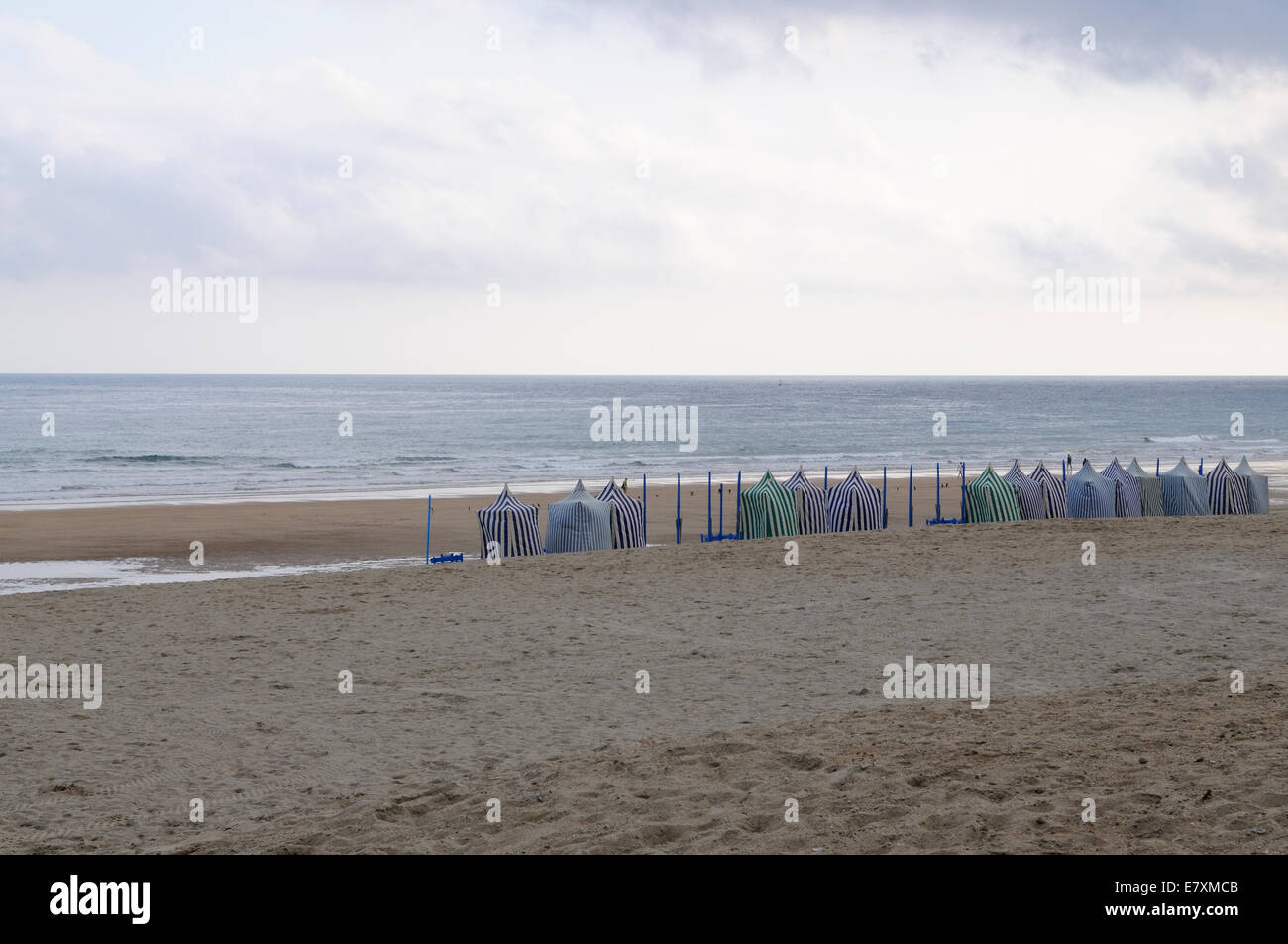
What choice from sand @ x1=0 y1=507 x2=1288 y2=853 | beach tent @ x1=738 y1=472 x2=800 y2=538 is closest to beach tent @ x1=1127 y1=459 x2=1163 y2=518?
sand @ x1=0 y1=507 x2=1288 y2=853

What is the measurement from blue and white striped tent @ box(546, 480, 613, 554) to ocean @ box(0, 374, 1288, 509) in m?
18.0

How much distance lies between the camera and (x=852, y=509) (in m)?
20.5

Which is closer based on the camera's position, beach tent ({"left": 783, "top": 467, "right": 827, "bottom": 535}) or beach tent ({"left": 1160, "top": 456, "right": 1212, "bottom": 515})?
beach tent ({"left": 783, "top": 467, "right": 827, "bottom": 535})

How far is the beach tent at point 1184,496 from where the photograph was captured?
21516 millimetres

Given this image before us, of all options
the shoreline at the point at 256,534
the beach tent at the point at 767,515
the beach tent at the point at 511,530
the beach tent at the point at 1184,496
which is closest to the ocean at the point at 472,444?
the shoreline at the point at 256,534

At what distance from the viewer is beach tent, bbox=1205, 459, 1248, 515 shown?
858 inches

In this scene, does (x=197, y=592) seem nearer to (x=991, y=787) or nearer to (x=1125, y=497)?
(x=991, y=787)

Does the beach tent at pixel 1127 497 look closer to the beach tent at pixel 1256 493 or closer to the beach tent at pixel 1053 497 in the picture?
the beach tent at pixel 1053 497

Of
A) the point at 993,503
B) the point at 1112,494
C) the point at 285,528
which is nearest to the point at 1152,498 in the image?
the point at 1112,494

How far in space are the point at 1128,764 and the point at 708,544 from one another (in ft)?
38.0

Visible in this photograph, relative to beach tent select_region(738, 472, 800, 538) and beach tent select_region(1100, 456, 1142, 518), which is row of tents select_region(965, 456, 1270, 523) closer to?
beach tent select_region(1100, 456, 1142, 518)

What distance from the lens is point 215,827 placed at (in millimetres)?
6512
